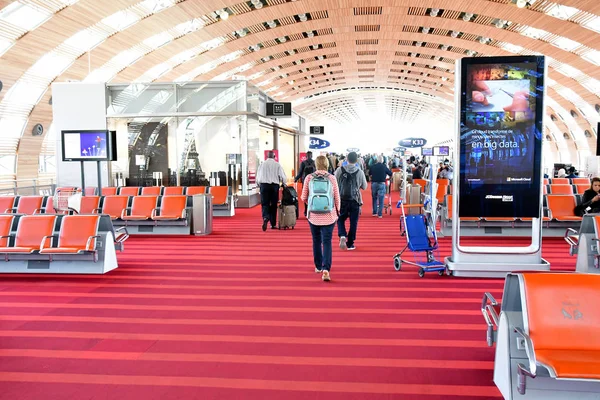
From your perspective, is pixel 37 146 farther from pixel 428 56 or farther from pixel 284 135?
pixel 428 56

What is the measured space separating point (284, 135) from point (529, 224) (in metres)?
19.1

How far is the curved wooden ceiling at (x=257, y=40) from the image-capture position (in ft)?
71.4

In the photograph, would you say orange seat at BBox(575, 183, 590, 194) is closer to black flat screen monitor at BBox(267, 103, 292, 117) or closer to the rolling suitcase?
the rolling suitcase

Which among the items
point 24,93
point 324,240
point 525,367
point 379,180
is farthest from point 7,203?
point 24,93

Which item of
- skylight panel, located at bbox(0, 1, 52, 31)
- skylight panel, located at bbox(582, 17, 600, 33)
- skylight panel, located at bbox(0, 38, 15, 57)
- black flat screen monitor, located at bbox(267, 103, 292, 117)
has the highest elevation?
skylight panel, located at bbox(582, 17, 600, 33)

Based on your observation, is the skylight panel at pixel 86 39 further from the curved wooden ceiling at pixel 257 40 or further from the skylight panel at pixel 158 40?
the skylight panel at pixel 158 40

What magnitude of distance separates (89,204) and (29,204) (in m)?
1.26

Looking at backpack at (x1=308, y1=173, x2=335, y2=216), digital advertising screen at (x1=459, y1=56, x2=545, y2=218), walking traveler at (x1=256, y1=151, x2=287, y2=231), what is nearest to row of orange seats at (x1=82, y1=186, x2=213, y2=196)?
walking traveler at (x1=256, y1=151, x2=287, y2=231)

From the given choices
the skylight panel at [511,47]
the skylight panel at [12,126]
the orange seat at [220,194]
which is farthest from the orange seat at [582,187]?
the skylight panel at [12,126]

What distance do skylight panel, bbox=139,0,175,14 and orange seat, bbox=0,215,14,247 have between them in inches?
631

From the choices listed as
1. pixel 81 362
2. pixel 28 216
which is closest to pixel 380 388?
pixel 81 362

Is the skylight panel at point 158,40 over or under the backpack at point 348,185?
over

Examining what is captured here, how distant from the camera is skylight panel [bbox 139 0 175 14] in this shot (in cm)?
2158

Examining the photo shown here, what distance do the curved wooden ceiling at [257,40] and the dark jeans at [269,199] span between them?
38.8 feet
